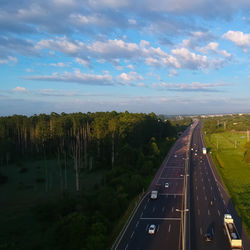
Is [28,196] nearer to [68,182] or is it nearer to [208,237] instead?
[68,182]

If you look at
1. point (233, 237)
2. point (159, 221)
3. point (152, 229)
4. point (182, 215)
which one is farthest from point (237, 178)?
point (152, 229)

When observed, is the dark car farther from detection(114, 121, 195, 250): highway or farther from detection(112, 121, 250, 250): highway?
detection(114, 121, 195, 250): highway

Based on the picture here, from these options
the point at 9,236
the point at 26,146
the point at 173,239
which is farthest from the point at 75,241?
the point at 26,146

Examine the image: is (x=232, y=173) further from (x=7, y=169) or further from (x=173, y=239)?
(x=7, y=169)

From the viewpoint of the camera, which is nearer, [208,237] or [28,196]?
[208,237]

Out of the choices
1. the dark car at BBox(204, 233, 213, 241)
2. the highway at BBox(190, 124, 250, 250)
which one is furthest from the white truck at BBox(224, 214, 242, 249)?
the dark car at BBox(204, 233, 213, 241)

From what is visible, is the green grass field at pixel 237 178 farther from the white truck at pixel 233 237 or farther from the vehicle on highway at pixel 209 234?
the vehicle on highway at pixel 209 234

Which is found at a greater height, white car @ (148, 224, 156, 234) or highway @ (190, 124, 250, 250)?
white car @ (148, 224, 156, 234)
